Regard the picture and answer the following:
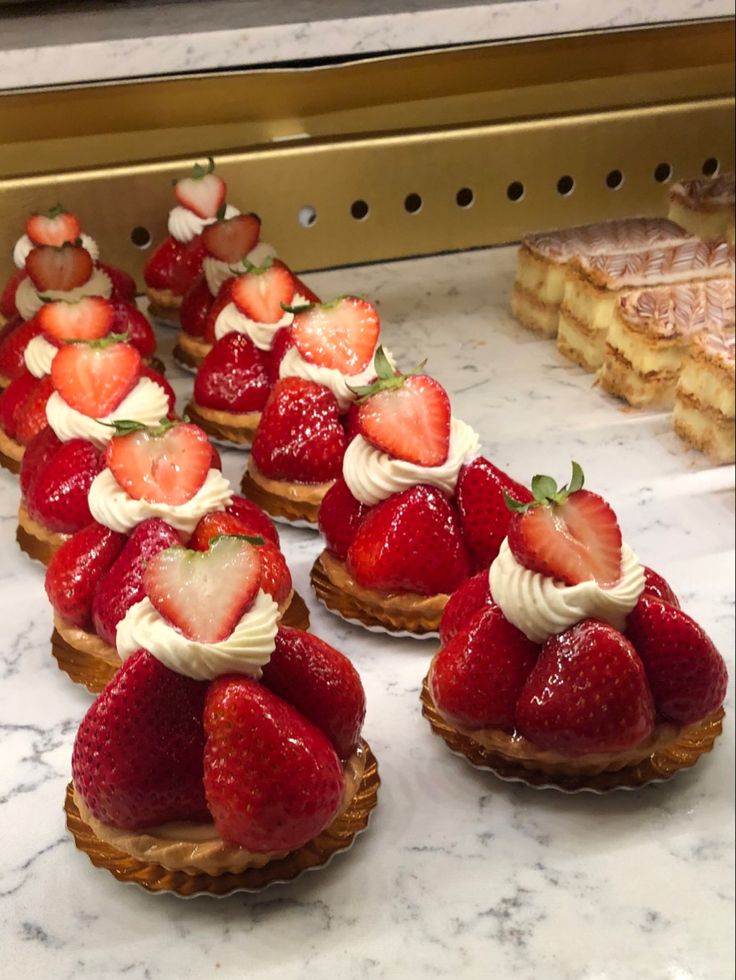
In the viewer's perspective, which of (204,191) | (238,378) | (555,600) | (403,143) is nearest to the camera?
(555,600)

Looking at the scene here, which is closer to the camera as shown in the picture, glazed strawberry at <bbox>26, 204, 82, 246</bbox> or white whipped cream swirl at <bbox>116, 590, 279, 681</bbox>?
white whipped cream swirl at <bbox>116, 590, 279, 681</bbox>

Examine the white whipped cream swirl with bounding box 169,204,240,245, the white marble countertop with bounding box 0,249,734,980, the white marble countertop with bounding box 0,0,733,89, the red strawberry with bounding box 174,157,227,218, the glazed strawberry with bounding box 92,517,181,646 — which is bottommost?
the white marble countertop with bounding box 0,249,734,980

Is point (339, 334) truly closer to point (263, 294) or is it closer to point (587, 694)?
point (263, 294)

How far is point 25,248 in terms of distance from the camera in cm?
211

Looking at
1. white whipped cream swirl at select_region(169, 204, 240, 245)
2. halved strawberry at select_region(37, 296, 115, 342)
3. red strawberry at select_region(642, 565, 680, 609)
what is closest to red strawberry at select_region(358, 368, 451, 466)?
red strawberry at select_region(642, 565, 680, 609)

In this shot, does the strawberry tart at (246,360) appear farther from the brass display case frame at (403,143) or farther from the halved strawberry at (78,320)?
the brass display case frame at (403,143)

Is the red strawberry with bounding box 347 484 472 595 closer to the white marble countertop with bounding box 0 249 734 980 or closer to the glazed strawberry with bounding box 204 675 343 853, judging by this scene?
the white marble countertop with bounding box 0 249 734 980

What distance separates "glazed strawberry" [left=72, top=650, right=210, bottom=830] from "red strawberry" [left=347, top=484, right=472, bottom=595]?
423 mm

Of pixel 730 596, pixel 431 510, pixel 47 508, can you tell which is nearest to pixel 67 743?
pixel 47 508

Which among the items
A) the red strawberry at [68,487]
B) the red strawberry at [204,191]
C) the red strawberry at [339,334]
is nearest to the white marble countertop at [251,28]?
the red strawberry at [339,334]

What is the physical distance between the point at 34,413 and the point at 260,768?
36.7 inches

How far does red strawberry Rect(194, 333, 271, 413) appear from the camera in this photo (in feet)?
6.34

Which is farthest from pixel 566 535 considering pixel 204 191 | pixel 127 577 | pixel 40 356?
pixel 204 191

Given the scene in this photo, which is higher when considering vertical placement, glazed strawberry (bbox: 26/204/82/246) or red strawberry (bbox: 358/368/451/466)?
glazed strawberry (bbox: 26/204/82/246)
